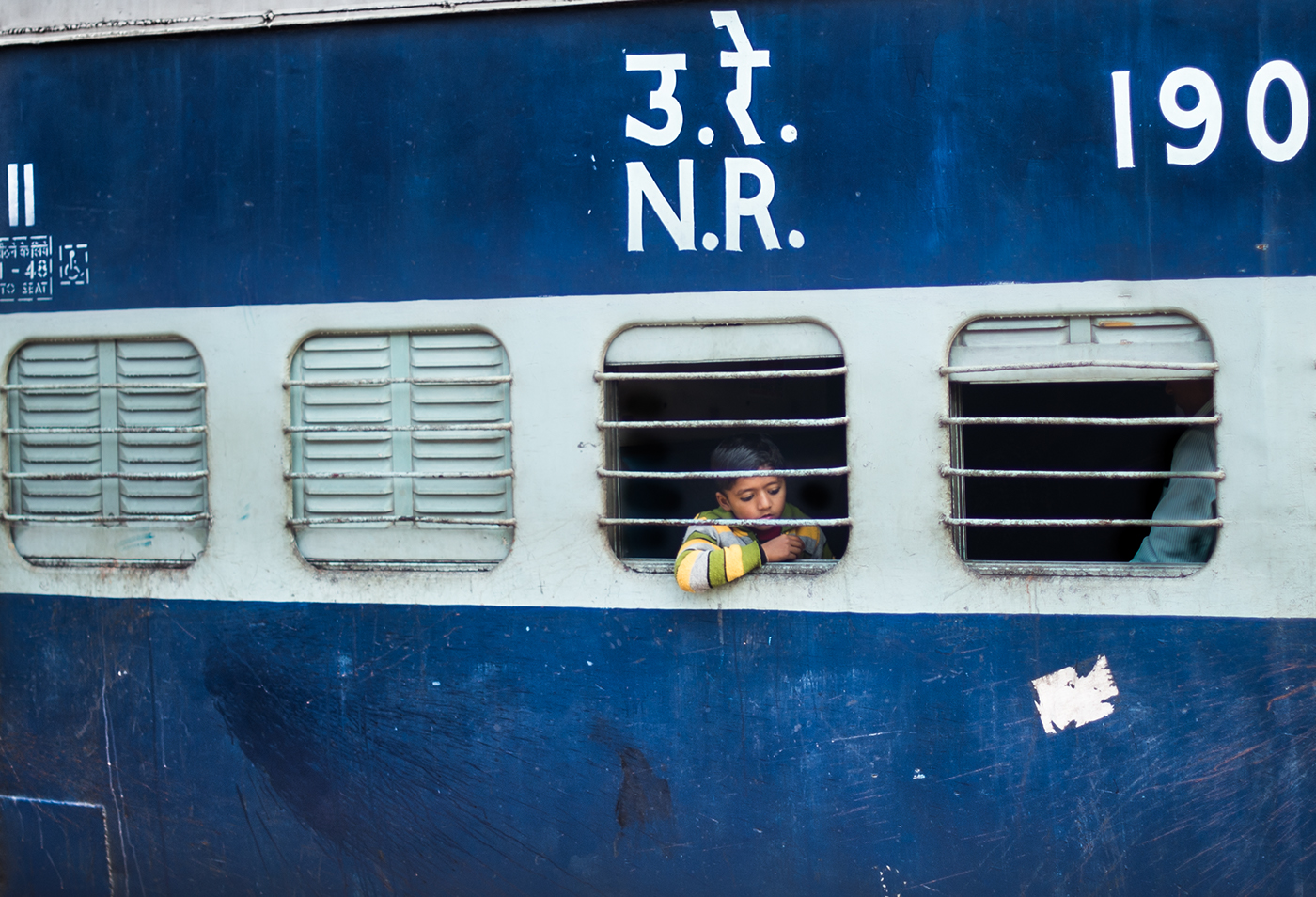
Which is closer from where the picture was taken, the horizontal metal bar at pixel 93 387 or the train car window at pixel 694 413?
the train car window at pixel 694 413

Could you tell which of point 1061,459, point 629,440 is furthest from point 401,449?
point 1061,459

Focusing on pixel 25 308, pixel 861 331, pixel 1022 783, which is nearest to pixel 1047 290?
pixel 861 331

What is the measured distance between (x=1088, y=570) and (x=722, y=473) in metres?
0.89

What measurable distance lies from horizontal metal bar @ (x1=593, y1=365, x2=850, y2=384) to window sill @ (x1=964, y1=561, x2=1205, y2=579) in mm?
569

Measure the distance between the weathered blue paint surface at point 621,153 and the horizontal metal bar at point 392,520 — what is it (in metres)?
0.59

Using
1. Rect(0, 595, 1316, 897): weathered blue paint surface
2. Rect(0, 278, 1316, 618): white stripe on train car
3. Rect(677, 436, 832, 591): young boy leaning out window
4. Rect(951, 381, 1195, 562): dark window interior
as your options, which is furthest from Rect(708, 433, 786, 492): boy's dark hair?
Rect(951, 381, 1195, 562): dark window interior

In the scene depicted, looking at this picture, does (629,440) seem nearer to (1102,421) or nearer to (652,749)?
(652,749)

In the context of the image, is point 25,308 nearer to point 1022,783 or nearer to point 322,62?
point 322,62

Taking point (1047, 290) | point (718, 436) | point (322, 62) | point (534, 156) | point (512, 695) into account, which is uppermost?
point (322, 62)

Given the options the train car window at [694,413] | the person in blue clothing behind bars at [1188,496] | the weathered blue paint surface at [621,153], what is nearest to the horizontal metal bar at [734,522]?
the train car window at [694,413]

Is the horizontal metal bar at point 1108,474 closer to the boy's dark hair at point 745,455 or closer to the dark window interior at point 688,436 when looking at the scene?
the dark window interior at point 688,436

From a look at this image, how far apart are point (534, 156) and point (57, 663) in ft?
6.54

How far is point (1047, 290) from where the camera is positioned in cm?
247

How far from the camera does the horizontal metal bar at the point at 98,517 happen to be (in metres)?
2.94
